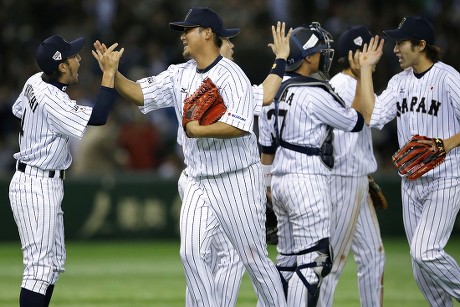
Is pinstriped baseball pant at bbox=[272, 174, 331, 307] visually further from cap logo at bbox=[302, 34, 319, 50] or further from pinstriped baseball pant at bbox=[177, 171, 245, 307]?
cap logo at bbox=[302, 34, 319, 50]

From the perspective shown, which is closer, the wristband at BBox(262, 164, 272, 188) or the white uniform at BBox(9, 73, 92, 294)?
the white uniform at BBox(9, 73, 92, 294)

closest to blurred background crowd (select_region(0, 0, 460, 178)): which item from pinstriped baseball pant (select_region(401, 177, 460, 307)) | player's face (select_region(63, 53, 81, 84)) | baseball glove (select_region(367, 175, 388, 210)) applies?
baseball glove (select_region(367, 175, 388, 210))

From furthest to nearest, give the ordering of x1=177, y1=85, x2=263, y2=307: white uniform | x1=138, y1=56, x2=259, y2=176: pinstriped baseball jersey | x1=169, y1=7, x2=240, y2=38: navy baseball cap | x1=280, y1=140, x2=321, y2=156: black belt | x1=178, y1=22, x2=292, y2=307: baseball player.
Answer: x1=280, y1=140, x2=321, y2=156: black belt
x1=177, y1=85, x2=263, y2=307: white uniform
x1=178, y1=22, x2=292, y2=307: baseball player
x1=169, y1=7, x2=240, y2=38: navy baseball cap
x1=138, y1=56, x2=259, y2=176: pinstriped baseball jersey

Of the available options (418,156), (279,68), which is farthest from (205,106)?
(418,156)

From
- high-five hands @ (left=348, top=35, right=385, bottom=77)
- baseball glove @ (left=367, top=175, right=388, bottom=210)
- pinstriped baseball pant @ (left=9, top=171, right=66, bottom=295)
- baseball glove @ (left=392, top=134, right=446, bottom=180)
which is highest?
high-five hands @ (left=348, top=35, right=385, bottom=77)

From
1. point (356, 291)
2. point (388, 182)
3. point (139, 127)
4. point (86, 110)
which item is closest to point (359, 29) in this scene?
point (86, 110)

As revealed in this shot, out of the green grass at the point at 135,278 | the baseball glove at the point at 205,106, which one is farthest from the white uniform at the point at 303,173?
the green grass at the point at 135,278

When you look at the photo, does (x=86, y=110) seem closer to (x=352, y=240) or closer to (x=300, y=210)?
(x=300, y=210)

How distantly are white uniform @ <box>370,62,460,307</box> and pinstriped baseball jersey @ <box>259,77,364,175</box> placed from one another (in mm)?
316

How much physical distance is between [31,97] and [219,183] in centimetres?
172

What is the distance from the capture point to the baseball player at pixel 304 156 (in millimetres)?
8391

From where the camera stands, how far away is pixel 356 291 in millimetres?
11641

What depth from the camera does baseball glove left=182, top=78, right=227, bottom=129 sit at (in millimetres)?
7320

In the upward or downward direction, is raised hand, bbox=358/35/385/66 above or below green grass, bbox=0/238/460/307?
above
